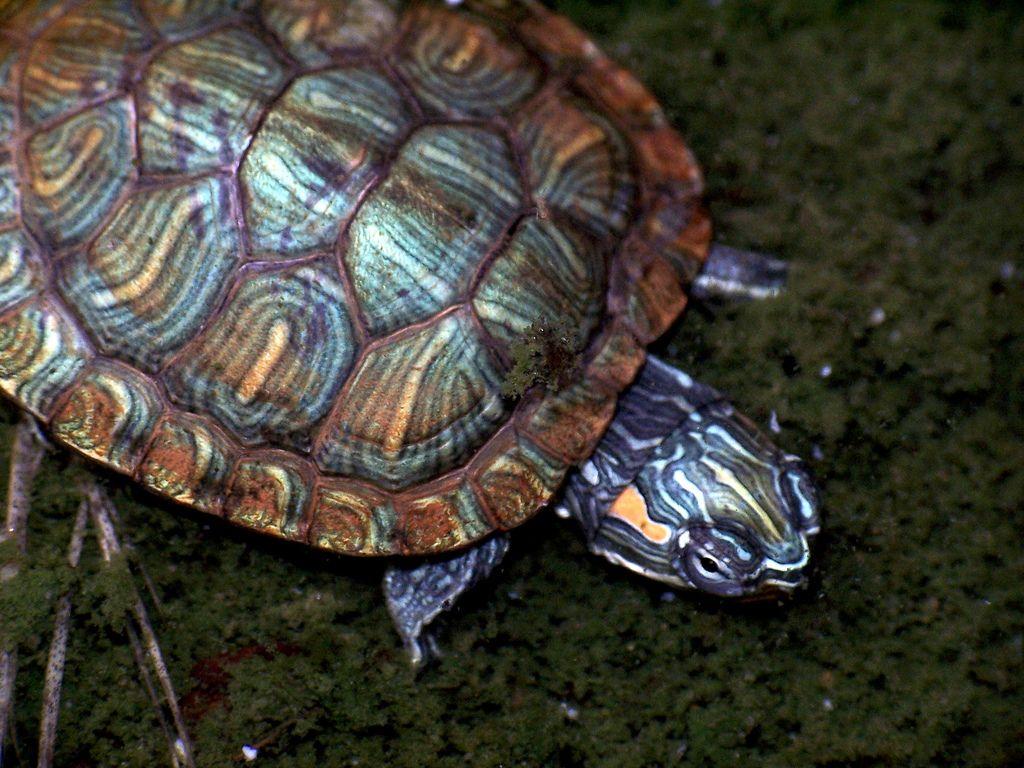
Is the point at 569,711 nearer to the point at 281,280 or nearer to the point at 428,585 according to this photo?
the point at 428,585

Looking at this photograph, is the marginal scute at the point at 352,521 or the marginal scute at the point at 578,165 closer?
the marginal scute at the point at 352,521

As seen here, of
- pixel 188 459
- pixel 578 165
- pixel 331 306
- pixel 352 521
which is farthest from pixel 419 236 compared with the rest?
pixel 188 459

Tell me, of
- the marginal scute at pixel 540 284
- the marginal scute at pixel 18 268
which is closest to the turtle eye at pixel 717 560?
the marginal scute at pixel 540 284

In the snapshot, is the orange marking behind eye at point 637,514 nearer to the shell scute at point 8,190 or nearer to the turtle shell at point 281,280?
the turtle shell at point 281,280

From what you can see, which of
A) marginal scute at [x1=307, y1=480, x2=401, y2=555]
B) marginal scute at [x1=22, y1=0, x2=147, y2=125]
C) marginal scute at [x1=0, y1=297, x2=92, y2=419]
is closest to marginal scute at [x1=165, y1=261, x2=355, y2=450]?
marginal scute at [x1=307, y1=480, x2=401, y2=555]

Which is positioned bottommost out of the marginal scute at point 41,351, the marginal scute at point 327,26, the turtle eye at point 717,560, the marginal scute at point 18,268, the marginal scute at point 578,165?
the marginal scute at point 41,351

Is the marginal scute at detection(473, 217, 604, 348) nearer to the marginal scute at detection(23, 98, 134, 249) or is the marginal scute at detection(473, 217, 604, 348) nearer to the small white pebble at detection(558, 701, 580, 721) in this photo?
the marginal scute at detection(23, 98, 134, 249)
